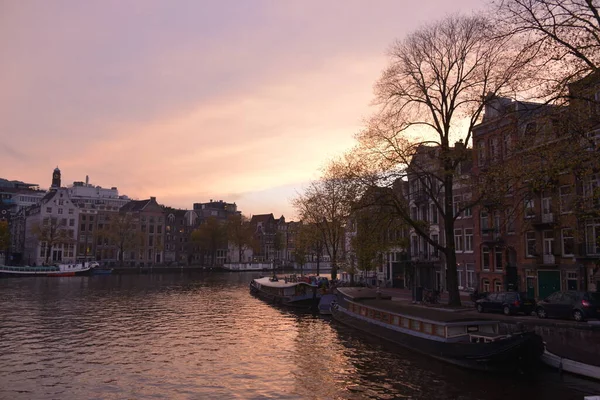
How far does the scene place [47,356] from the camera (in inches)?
1021

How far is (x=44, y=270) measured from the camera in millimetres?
99250

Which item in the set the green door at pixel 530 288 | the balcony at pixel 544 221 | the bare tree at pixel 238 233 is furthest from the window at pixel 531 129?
the bare tree at pixel 238 233

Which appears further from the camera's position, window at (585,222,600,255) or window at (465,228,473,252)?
window at (465,228,473,252)

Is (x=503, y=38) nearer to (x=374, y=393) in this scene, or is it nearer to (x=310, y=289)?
(x=374, y=393)

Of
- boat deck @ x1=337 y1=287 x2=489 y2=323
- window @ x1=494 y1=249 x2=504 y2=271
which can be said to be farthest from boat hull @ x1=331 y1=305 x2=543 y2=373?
window @ x1=494 y1=249 x2=504 y2=271

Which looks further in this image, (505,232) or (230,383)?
(505,232)

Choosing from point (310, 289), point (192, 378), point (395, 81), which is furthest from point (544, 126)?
point (310, 289)

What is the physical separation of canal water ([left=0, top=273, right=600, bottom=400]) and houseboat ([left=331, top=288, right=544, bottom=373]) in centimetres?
59

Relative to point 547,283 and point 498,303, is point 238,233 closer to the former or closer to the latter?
point 547,283

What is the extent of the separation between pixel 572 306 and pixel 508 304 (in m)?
4.52

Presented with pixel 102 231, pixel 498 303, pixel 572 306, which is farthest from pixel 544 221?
pixel 102 231

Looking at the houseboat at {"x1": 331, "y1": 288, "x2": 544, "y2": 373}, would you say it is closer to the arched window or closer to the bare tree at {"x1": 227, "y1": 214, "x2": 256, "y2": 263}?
the arched window

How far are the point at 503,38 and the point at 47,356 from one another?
28.1 m

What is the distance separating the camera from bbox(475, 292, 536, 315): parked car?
104 ft
